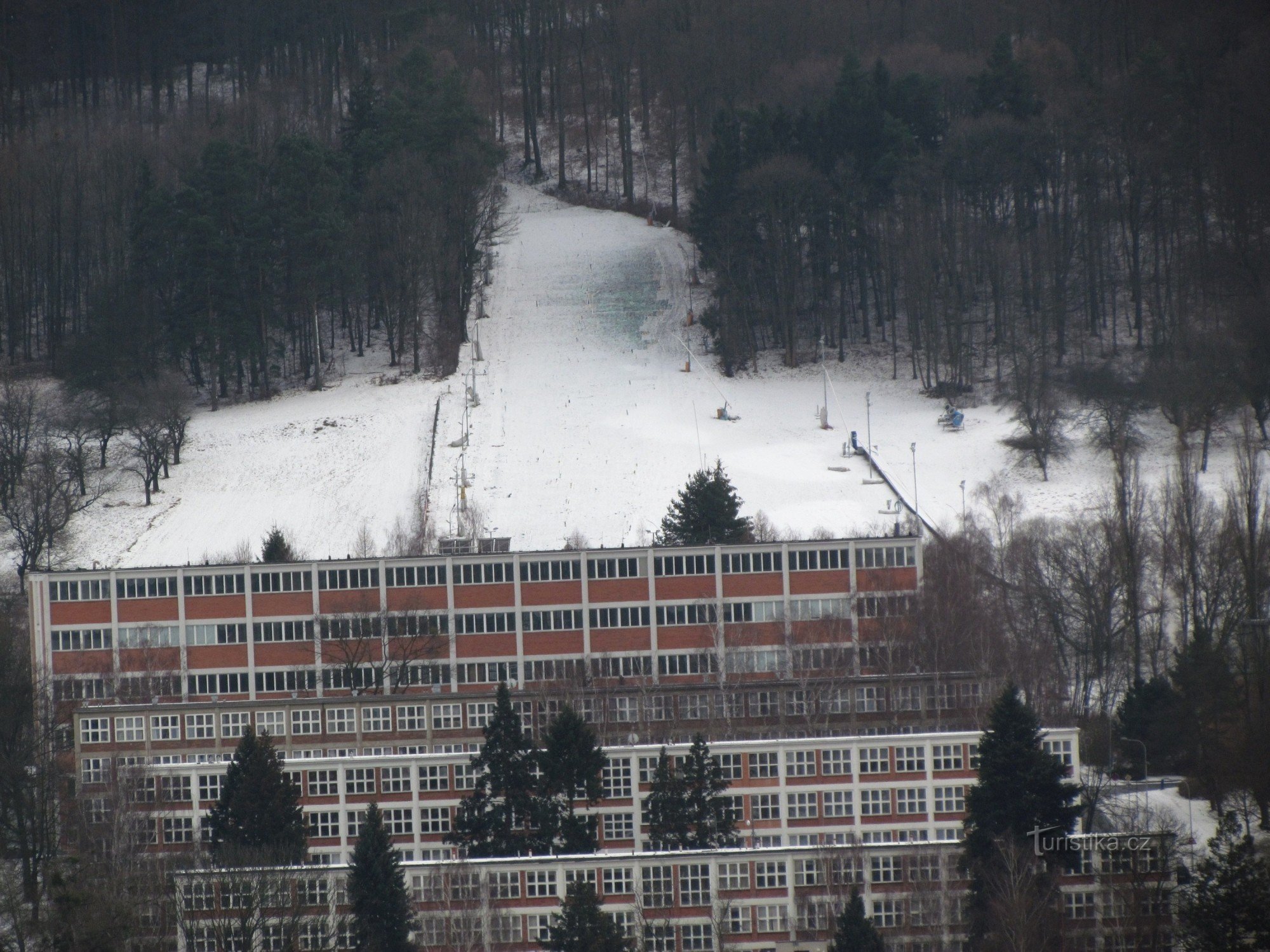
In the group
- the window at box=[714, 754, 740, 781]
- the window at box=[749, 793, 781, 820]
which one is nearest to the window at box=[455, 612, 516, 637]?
the window at box=[714, 754, 740, 781]

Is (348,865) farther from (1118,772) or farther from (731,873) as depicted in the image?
(1118,772)

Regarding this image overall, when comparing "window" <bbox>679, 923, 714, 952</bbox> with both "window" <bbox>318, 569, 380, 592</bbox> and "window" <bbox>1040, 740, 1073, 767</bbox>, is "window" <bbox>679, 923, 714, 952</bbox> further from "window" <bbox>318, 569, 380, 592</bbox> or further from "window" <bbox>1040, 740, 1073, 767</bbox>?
"window" <bbox>318, 569, 380, 592</bbox>

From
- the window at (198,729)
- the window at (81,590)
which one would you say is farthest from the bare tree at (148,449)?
the window at (198,729)

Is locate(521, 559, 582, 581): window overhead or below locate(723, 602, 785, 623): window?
overhead

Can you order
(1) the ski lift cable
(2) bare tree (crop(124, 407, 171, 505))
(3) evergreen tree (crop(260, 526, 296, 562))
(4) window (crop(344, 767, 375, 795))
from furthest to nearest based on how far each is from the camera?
1. (1) the ski lift cable
2. (2) bare tree (crop(124, 407, 171, 505))
3. (3) evergreen tree (crop(260, 526, 296, 562))
4. (4) window (crop(344, 767, 375, 795))

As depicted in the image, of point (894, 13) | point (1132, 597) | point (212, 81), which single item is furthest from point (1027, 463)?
point (212, 81)

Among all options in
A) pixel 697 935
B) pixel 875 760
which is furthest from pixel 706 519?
pixel 697 935

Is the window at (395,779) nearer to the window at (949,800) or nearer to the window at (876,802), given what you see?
the window at (876,802)

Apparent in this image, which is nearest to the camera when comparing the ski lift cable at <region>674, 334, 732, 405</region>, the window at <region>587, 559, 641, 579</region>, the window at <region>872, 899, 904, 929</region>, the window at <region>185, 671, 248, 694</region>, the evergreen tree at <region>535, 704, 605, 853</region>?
the window at <region>872, 899, 904, 929</region>
